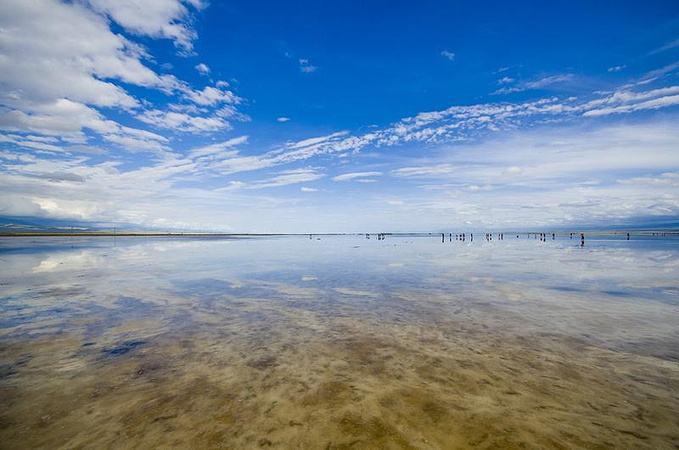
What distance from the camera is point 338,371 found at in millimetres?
6758

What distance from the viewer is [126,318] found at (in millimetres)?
10789

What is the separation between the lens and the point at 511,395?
18.6 feet

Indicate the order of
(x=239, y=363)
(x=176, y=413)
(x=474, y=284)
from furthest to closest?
(x=474, y=284) < (x=239, y=363) < (x=176, y=413)

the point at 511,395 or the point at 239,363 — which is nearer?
the point at 511,395

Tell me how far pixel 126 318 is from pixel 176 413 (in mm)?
7355

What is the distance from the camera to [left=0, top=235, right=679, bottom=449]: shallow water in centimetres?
465

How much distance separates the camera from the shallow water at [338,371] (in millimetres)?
4652

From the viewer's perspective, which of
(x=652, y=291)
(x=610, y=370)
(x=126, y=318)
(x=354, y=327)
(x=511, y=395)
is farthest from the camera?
(x=652, y=291)

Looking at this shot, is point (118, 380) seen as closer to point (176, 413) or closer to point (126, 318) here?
point (176, 413)

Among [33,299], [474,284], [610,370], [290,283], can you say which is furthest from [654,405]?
[33,299]

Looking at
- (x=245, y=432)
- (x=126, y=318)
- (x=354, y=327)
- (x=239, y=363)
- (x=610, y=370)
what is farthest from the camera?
(x=126, y=318)

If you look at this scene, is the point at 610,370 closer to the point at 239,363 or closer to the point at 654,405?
the point at 654,405

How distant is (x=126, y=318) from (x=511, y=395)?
11706mm

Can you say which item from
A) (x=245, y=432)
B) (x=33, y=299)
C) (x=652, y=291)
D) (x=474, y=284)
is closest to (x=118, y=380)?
(x=245, y=432)
